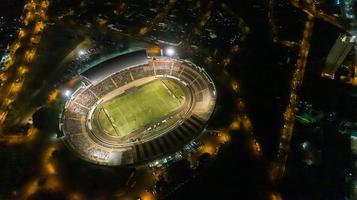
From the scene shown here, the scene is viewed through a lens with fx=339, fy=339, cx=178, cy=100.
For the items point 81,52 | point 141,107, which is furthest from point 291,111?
point 81,52

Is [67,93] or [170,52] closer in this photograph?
[67,93]

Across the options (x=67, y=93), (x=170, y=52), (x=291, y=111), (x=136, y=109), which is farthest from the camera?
(x=170, y=52)

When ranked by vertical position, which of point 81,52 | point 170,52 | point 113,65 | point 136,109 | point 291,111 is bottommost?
point 136,109

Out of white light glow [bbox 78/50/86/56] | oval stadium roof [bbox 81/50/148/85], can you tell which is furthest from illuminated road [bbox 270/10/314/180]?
white light glow [bbox 78/50/86/56]

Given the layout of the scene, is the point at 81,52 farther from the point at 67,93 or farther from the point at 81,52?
the point at 67,93

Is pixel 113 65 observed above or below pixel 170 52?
below

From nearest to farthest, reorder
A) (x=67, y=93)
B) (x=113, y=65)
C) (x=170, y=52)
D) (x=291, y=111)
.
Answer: (x=291, y=111)
(x=67, y=93)
(x=113, y=65)
(x=170, y=52)
